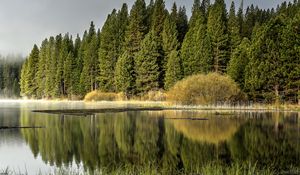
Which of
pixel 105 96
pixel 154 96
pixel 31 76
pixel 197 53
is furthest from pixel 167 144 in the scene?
pixel 31 76

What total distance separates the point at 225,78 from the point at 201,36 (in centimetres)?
1851

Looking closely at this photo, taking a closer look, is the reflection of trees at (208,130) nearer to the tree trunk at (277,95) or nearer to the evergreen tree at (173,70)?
the tree trunk at (277,95)

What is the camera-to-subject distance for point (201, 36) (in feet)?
207

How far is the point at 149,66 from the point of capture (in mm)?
70250

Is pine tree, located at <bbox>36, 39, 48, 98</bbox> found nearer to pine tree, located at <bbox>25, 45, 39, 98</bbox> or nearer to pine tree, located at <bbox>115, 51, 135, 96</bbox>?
pine tree, located at <bbox>25, 45, 39, 98</bbox>

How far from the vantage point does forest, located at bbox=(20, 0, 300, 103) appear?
46281 millimetres

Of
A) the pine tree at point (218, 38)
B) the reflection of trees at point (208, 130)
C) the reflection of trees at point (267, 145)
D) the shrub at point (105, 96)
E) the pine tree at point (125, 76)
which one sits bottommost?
the reflection of trees at point (267, 145)

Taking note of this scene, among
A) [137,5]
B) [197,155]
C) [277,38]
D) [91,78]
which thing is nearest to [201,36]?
[277,38]

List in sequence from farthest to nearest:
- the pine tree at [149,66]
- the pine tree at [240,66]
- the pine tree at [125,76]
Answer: the pine tree at [125,76] → the pine tree at [149,66] → the pine tree at [240,66]

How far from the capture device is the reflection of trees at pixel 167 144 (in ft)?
49.9

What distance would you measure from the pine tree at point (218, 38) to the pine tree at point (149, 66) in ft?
36.1

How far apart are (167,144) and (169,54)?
50216 millimetres

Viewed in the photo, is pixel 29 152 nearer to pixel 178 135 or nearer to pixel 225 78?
pixel 178 135

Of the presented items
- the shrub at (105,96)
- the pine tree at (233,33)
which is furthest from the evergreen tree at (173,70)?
the shrub at (105,96)
